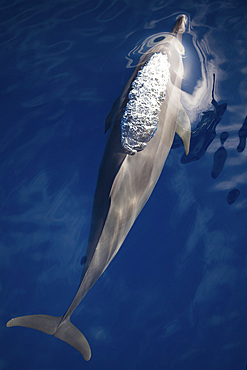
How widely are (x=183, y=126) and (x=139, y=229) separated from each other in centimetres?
167

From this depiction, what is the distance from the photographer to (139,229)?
14.1ft

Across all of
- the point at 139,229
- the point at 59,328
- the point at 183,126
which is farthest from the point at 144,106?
the point at 59,328

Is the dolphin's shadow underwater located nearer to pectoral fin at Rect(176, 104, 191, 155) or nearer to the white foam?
pectoral fin at Rect(176, 104, 191, 155)

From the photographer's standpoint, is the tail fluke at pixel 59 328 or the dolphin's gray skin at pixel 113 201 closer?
the dolphin's gray skin at pixel 113 201

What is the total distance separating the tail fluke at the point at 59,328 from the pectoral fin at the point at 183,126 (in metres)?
2.80

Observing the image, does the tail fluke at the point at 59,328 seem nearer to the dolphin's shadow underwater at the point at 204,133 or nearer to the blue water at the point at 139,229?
the blue water at the point at 139,229

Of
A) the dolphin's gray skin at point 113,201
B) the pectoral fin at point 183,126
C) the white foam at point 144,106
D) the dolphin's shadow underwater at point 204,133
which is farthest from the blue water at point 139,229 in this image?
the dolphin's gray skin at point 113,201

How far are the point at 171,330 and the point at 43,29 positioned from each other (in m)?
5.49

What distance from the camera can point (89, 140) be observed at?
4.50 meters

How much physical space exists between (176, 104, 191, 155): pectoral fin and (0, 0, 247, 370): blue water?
0.30m

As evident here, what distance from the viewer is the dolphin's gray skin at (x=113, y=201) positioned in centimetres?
303

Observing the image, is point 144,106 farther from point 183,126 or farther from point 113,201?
point 113,201

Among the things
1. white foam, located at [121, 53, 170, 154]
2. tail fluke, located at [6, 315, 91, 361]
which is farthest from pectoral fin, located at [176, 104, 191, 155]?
tail fluke, located at [6, 315, 91, 361]

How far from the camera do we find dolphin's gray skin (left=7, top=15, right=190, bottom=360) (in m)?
3.03
